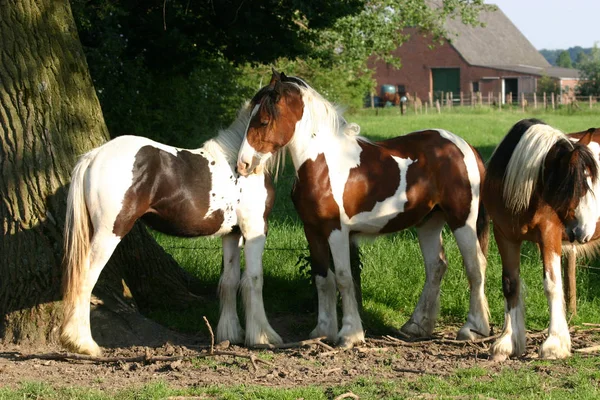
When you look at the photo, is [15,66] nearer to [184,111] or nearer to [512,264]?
[512,264]

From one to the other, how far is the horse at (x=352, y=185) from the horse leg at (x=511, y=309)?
0.74m

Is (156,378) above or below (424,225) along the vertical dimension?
below

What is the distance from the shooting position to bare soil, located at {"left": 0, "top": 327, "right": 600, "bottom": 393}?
218 inches

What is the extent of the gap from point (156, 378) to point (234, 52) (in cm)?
592

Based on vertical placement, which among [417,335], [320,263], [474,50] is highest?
[474,50]

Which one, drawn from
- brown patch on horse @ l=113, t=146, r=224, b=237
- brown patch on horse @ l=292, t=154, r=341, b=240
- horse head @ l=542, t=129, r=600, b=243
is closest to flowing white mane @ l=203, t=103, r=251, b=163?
brown patch on horse @ l=113, t=146, r=224, b=237

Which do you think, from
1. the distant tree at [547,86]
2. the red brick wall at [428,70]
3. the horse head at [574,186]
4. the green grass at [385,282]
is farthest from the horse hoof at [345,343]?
the distant tree at [547,86]

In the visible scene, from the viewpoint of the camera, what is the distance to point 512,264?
6113 millimetres

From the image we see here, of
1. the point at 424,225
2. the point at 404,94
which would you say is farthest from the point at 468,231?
the point at 404,94

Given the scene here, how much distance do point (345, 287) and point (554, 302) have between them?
1.65m

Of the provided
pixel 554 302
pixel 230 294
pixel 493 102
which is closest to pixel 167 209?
pixel 230 294

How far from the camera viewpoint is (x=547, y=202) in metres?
5.75

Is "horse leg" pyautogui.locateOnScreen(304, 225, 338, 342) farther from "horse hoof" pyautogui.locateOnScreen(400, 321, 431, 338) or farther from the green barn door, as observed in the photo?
the green barn door

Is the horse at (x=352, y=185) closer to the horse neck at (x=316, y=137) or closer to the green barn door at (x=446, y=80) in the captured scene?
the horse neck at (x=316, y=137)
